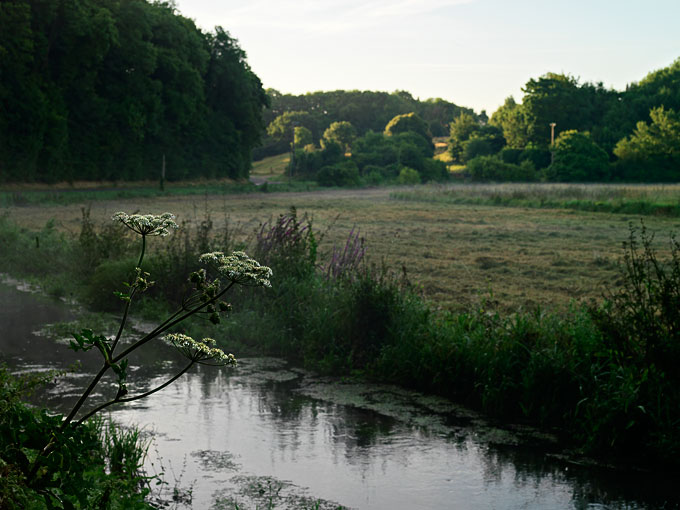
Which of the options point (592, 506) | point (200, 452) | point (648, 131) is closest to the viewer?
point (592, 506)

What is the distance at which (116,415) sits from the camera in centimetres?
651

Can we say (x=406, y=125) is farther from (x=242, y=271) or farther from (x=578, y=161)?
(x=242, y=271)

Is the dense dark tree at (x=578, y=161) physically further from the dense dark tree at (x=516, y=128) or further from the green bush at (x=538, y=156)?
the dense dark tree at (x=516, y=128)

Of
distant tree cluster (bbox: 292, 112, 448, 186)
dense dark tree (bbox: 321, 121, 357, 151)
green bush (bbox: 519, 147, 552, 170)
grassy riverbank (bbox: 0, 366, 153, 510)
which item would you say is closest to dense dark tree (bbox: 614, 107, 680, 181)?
green bush (bbox: 519, 147, 552, 170)

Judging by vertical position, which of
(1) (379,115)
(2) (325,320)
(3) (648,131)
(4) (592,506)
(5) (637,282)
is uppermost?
(1) (379,115)

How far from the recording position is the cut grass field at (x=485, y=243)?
12992 millimetres

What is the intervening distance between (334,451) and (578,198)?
38.0m

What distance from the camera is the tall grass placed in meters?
33.4

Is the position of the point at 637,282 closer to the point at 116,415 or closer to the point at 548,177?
the point at 116,415

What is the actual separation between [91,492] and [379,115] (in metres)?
143

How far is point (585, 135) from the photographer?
83250mm

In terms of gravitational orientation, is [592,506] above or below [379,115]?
below

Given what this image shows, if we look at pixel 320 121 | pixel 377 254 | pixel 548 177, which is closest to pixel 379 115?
pixel 320 121

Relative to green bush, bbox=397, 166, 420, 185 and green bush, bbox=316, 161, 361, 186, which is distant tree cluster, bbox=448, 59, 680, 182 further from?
green bush, bbox=316, 161, 361, 186
